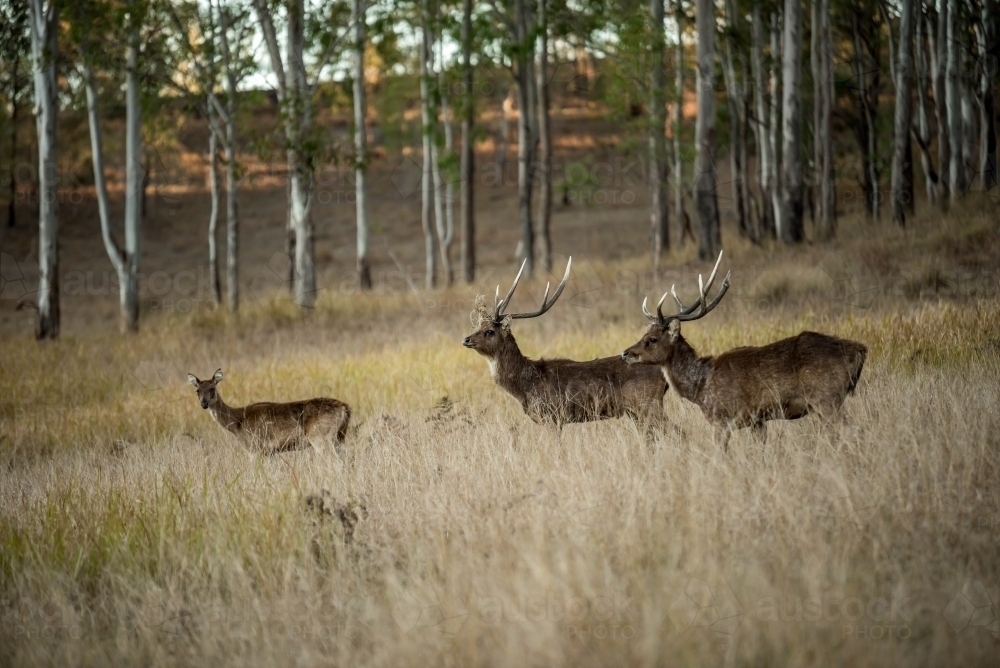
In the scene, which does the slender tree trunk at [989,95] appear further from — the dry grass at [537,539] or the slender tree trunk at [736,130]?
the dry grass at [537,539]

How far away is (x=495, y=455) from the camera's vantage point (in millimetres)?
6340

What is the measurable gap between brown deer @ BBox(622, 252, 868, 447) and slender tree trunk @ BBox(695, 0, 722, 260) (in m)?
12.0

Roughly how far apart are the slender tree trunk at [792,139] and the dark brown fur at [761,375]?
476 inches

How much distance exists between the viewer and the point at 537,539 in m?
4.30

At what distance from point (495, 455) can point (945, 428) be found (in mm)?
2883

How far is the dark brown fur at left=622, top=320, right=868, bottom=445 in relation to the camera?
6152 mm

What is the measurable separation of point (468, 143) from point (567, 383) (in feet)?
56.8

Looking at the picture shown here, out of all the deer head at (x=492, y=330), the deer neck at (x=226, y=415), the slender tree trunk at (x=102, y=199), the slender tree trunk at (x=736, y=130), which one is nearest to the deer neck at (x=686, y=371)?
the deer head at (x=492, y=330)

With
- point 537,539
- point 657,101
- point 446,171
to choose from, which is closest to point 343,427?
point 537,539

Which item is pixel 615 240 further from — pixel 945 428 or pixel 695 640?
pixel 695 640

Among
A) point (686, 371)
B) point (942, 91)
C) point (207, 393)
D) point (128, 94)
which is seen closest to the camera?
point (686, 371)

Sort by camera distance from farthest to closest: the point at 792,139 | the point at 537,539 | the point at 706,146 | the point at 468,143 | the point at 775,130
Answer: the point at 468,143
the point at 775,130
the point at 706,146
the point at 792,139
the point at 537,539

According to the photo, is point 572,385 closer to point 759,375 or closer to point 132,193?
point 759,375

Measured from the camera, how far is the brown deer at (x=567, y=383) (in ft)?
23.7
